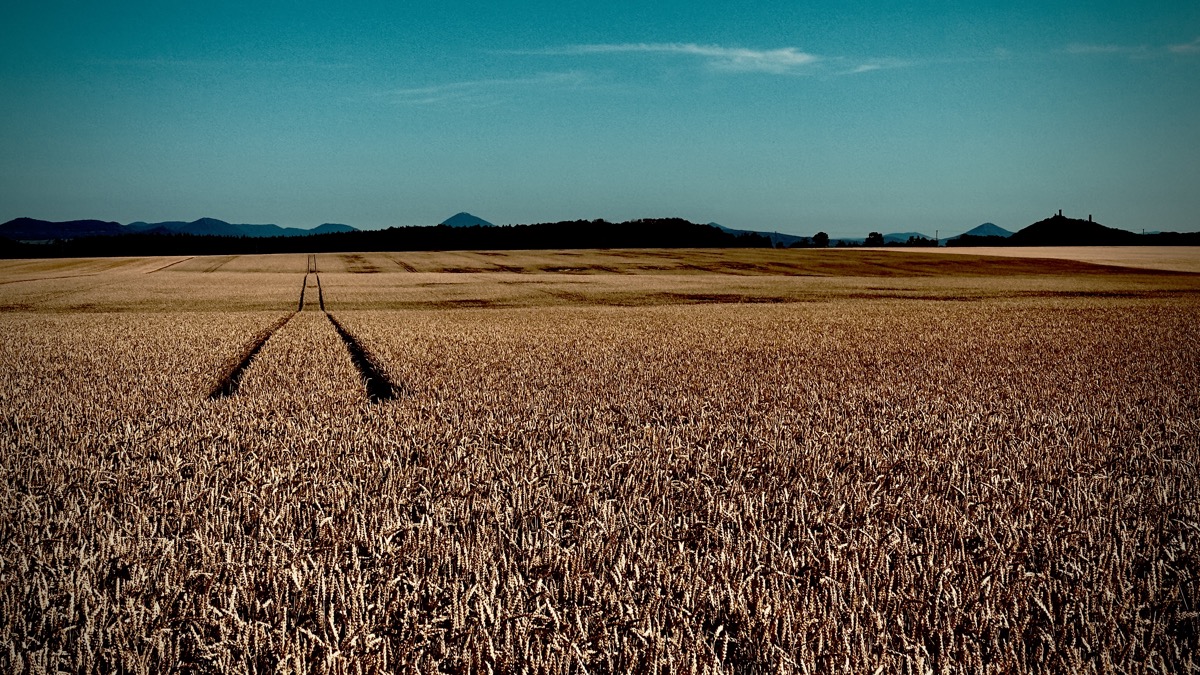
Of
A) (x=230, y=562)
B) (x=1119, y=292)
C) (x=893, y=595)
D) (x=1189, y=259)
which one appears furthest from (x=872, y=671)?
(x=1189, y=259)

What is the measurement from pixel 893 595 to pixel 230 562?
326 centimetres

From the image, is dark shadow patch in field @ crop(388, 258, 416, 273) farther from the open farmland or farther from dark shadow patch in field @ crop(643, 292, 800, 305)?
the open farmland

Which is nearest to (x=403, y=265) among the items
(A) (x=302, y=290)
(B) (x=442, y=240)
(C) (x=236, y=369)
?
(A) (x=302, y=290)

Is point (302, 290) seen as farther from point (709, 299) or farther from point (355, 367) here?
point (355, 367)

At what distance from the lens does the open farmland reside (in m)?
3.41

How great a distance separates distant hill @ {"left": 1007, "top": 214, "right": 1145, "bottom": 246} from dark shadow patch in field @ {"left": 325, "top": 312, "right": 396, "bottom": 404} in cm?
9469

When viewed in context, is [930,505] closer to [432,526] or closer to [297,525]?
[432,526]

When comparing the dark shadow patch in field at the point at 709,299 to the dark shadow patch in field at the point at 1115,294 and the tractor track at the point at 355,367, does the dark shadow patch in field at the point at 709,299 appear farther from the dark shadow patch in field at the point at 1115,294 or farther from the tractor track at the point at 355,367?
the tractor track at the point at 355,367

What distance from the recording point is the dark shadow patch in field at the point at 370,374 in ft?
34.3

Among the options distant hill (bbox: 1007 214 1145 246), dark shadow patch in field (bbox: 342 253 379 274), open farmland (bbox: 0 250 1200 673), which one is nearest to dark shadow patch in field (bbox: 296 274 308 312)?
dark shadow patch in field (bbox: 342 253 379 274)

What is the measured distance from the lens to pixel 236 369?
42.8 feet

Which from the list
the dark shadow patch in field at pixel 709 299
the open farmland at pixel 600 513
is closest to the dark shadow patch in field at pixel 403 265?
the dark shadow patch in field at pixel 709 299

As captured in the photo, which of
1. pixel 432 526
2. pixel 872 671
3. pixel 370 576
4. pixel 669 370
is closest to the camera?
pixel 872 671

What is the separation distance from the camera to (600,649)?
3336 mm
